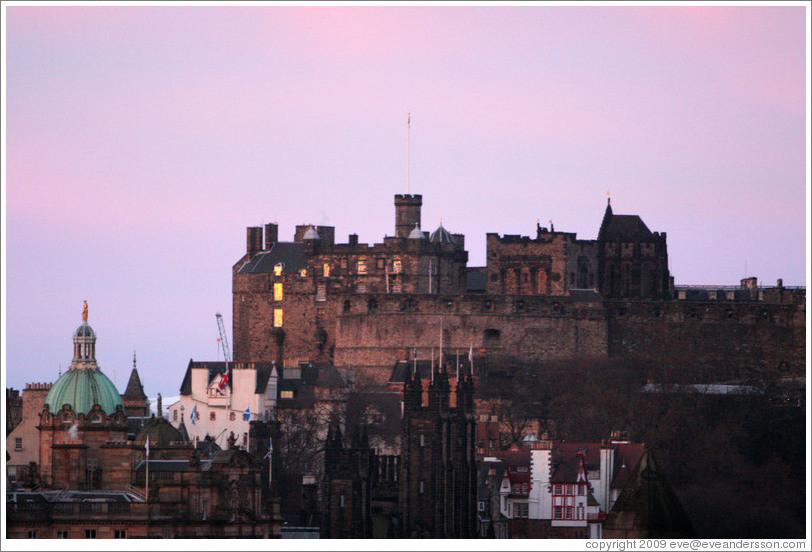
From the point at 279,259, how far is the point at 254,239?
13.5ft

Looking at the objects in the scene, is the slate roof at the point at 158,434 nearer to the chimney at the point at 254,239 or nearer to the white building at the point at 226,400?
the white building at the point at 226,400

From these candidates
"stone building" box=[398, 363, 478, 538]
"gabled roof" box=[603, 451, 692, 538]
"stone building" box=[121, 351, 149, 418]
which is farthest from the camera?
"stone building" box=[121, 351, 149, 418]

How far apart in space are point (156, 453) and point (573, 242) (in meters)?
62.6

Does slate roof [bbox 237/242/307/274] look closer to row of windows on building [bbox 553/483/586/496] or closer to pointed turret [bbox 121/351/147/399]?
pointed turret [bbox 121/351/147/399]

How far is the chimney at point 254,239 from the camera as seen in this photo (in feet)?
595

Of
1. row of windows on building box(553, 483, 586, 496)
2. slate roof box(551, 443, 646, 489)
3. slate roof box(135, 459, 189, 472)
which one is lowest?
row of windows on building box(553, 483, 586, 496)

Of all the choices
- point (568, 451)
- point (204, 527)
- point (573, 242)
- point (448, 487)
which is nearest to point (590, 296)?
point (573, 242)

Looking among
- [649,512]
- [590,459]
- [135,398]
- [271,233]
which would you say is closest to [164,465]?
[649,512]

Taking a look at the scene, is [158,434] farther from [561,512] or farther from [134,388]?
[134,388]

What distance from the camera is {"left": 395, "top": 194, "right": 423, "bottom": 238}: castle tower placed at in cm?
17950

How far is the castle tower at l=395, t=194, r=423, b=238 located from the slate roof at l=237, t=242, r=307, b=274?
5613mm

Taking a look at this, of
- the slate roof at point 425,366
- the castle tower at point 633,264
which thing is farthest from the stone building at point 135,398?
the castle tower at point 633,264

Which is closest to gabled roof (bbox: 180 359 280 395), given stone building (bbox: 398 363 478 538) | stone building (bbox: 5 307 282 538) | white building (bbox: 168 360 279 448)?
white building (bbox: 168 360 279 448)

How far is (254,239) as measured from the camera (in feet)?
598
